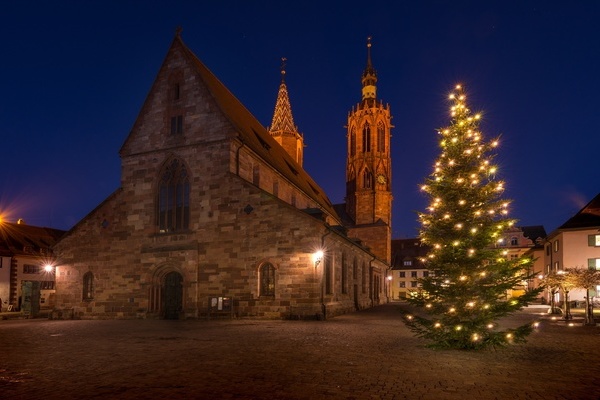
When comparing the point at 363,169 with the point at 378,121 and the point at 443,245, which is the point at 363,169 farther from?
the point at 443,245

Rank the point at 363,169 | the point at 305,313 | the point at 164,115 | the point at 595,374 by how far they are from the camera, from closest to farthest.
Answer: the point at 595,374, the point at 305,313, the point at 164,115, the point at 363,169

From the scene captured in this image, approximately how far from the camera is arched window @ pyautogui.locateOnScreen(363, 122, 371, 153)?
2559 inches

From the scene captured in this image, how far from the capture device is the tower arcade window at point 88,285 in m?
30.0

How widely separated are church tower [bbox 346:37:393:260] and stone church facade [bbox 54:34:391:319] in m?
29.6

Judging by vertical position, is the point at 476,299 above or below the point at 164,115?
below

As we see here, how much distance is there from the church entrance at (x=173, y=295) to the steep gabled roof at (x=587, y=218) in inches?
1294

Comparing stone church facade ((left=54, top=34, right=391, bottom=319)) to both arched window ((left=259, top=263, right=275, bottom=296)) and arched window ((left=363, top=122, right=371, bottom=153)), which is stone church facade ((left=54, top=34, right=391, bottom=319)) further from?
arched window ((left=363, top=122, right=371, bottom=153))

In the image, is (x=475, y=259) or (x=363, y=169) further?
(x=363, y=169)

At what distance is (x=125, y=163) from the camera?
3088cm

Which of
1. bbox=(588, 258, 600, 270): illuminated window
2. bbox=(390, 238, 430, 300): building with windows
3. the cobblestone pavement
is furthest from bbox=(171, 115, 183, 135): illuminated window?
bbox=(390, 238, 430, 300): building with windows

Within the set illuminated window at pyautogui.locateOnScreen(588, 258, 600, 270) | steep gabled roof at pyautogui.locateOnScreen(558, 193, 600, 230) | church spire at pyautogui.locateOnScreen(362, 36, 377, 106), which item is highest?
church spire at pyautogui.locateOnScreen(362, 36, 377, 106)

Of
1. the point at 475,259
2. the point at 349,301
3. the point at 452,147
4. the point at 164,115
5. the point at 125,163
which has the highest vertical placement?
the point at 164,115

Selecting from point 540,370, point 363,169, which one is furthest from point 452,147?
point 363,169

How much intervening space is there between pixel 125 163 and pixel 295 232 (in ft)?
41.3
